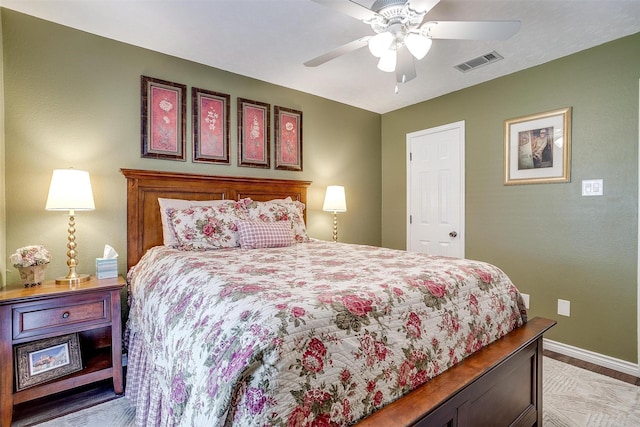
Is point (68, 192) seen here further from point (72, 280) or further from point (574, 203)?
point (574, 203)

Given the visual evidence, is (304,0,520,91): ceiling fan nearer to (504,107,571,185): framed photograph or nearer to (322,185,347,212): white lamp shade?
(504,107,571,185): framed photograph

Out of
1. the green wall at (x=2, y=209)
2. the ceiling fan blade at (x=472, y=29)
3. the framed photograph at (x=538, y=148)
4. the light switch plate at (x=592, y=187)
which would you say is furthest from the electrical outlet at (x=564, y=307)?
the green wall at (x=2, y=209)

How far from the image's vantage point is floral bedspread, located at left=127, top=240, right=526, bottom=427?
0.84 metres

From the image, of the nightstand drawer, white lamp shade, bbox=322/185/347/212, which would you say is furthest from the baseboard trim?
the nightstand drawer

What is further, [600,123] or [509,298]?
[600,123]

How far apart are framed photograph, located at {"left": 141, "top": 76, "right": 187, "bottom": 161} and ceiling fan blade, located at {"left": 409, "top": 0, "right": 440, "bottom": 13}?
81.0 inches

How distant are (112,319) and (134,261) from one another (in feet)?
1.87

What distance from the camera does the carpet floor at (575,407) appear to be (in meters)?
1.79

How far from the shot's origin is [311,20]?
219 centimetres

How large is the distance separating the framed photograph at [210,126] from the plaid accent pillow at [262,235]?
841 mm

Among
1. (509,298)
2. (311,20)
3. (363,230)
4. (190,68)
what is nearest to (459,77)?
(311,20)

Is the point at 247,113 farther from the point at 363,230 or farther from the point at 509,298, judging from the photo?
the point at 509,298

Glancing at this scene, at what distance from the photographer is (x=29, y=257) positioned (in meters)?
1.90

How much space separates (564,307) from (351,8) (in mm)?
2901
